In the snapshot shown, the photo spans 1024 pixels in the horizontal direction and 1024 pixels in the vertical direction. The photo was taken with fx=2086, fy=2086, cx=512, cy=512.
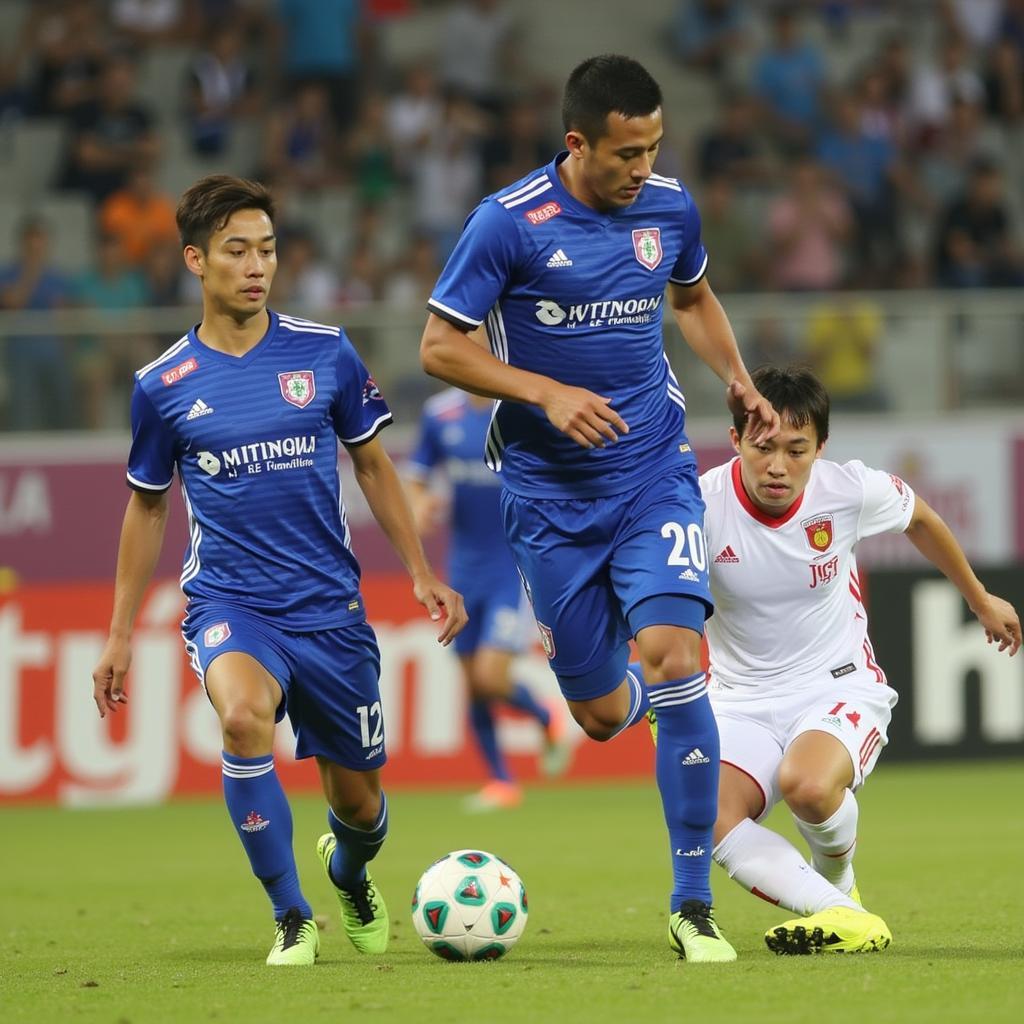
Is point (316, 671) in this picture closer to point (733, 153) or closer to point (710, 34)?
point (733, 153)

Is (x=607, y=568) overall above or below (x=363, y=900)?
above

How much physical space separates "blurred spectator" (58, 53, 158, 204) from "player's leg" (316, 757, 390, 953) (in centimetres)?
1111

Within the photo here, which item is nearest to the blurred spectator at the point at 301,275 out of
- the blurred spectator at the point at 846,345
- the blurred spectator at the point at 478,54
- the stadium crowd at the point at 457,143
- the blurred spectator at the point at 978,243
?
the stadium crowd at the point at 457,143

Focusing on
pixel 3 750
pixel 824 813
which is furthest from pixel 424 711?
pixel 824 813

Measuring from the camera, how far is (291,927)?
6.49 m

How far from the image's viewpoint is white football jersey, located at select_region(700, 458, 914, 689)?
273 inches

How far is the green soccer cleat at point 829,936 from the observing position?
630 cm

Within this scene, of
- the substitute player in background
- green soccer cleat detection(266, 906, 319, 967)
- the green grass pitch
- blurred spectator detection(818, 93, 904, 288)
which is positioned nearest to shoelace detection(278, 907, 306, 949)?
green soccer cleat detection(266, 906, 319, 967)

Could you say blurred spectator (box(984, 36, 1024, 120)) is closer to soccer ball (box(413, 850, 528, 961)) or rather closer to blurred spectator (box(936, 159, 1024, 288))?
blurred spectator (box(936, 159, 1024, 288))

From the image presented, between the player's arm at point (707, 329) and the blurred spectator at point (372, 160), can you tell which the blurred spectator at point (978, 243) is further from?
the player's arm at point (707, 329)

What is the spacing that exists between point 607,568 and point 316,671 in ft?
3.26

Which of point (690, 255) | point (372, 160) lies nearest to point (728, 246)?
point (372, 160)

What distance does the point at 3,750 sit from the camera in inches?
531

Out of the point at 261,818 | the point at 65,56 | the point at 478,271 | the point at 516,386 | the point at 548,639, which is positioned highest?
the point at 65,56
